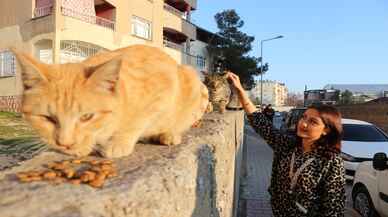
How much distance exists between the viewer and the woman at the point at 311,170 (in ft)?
9.88

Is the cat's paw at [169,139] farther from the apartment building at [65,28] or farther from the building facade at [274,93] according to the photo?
the building facade at [274,93]

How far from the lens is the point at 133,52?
2.76 metres

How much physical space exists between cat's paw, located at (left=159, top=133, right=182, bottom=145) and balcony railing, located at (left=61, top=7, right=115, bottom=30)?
1743 cm

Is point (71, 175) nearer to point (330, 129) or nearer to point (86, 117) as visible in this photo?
point (86, 117)

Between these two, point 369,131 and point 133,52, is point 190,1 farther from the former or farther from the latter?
point 133,52

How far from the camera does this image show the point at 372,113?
26.1m

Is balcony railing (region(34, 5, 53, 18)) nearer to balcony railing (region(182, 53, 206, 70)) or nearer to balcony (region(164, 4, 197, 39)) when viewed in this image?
balcony (region(164, 4, 197, 39))

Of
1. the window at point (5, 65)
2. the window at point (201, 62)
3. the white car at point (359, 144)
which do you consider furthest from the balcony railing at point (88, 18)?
the window at point (201, 62)

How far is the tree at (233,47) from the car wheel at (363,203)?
1371 inches

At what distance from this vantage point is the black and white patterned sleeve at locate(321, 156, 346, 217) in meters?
2.98

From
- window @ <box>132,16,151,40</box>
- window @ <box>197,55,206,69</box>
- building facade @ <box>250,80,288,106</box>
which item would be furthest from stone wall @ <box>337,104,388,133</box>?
building facade @ <box>250,80,288,106</box>

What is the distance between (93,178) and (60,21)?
60.0ft

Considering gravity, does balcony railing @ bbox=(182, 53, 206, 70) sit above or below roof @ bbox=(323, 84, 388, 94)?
above

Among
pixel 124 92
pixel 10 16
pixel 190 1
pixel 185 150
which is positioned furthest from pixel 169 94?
pixel 190 1
